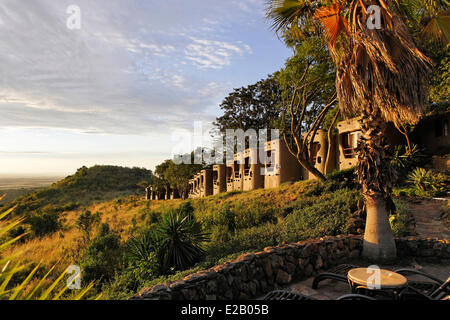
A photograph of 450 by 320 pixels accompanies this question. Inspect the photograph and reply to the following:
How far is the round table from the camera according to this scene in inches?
151

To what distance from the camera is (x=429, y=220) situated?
9.34 metres

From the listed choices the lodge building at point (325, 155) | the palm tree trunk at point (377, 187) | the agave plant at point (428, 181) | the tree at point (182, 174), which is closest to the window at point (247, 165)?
the lodge building at point (325, 155)

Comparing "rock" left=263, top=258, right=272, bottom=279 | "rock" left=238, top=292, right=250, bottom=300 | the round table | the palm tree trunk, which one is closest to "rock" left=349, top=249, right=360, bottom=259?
the palm tree trunk

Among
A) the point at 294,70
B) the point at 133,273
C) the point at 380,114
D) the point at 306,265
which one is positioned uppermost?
the point at 294,70

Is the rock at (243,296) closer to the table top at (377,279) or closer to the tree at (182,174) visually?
the table top at (377,279)

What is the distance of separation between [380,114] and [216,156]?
35.8 meters

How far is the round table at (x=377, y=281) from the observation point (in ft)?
12.6

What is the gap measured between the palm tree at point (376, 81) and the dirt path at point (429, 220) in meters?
2.79

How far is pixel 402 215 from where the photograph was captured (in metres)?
8.80

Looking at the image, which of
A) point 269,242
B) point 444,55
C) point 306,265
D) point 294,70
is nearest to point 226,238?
point 269,242

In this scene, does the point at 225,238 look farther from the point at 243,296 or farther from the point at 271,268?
the point at 243,296
